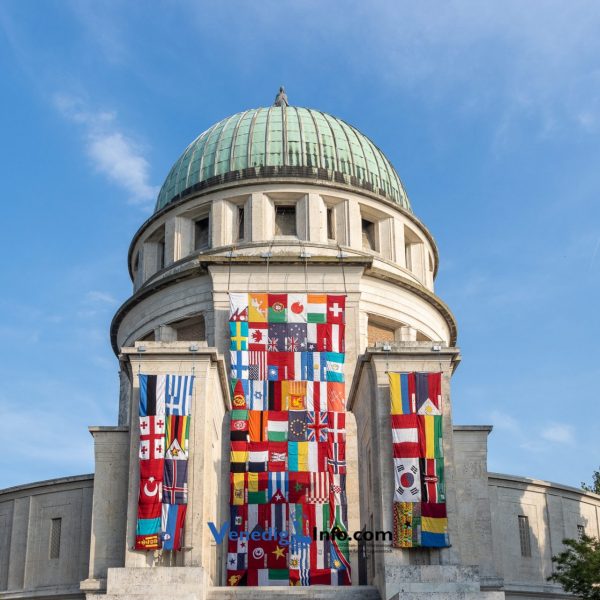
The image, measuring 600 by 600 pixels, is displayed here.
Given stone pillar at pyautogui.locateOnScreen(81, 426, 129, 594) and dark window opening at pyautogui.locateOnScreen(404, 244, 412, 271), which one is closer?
stone pillar at pyautogui.locateOnScreen(81, 426, 129, 594)

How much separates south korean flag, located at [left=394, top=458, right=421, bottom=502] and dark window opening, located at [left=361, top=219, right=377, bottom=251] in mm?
16082

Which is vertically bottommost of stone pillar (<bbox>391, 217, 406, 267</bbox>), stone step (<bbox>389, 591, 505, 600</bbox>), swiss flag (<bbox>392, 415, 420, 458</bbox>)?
stone step (<bbox>389, 591, 505, 600</bbox>)

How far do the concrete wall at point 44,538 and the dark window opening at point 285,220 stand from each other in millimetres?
13711

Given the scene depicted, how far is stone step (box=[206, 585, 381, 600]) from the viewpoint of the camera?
28781 mm

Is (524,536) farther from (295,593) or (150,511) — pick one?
(150,511)

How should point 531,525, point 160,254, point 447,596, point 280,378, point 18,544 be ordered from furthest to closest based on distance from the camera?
1. point 160,254
2. point 280,378
3. point 531,525
4. point 18,544
5. point 447,596

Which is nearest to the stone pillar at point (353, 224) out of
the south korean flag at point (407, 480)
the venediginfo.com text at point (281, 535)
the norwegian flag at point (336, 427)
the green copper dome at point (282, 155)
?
the green copper dome at point (282, 155)

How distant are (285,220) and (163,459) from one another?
51.8ft

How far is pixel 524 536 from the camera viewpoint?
1487 inches

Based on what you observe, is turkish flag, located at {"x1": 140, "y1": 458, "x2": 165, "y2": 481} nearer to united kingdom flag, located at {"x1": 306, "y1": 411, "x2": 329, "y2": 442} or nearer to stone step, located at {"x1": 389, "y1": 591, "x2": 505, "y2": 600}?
united kingdom flag, located at {"x1": 306, "y1": 411, "x2": 329, "y2": 442}

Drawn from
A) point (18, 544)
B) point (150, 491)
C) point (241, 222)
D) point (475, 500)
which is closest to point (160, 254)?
point (241, 222)

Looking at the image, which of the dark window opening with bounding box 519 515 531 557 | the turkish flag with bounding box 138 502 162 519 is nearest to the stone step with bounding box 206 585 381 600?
the turkish flag with bounding box 138 502 162 519

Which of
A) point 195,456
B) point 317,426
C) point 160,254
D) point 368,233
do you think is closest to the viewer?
point 195,456

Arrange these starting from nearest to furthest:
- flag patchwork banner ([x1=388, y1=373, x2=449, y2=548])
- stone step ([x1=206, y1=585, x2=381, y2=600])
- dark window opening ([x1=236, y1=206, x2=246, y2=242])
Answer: stone step ([x1=206, y1=585, x2=381, y2=600])
flag patchwork banner ([x1=388, y1=373, x2=449, y2=548])
dark window opening ([x1=236, y1=206, x2=246, y2=242])
